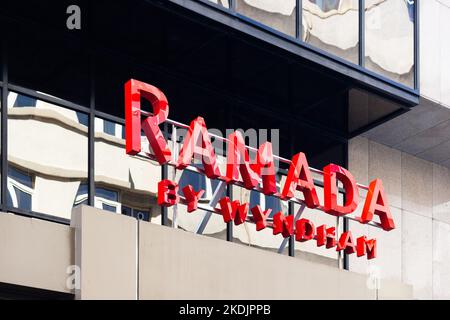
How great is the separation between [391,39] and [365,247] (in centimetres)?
459

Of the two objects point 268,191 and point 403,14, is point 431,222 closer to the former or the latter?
point 403,14

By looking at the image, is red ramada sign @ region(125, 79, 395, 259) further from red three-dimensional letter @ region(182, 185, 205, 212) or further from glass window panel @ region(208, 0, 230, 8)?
glass window panel @ region(208, 0, 230, 8)

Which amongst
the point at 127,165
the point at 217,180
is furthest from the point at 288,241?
the point at 127,165

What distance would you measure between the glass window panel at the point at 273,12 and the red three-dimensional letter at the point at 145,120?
251cm

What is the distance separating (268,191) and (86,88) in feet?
12.7

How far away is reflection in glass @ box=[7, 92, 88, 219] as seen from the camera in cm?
2145

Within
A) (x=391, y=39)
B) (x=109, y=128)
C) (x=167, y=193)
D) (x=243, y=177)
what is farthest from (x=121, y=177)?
(x=391, y=39)

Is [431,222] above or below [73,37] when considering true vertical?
below

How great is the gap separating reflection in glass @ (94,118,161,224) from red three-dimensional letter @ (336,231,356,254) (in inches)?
152

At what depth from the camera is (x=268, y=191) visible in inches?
925

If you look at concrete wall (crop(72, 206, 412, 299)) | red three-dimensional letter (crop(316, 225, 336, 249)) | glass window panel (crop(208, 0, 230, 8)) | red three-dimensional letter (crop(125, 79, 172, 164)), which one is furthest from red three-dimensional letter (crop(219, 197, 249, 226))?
glass window panel (crop(208, 0, 230, 8))

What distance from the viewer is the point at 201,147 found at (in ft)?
74.1

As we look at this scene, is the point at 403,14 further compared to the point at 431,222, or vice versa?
the point at 431,222
